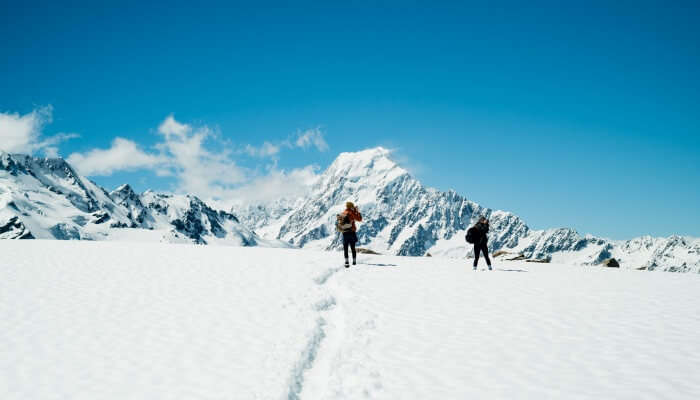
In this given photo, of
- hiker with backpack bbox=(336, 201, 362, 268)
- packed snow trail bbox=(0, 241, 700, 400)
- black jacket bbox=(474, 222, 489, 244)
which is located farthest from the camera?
black jacket bbox=(474, 222, 489, 244)

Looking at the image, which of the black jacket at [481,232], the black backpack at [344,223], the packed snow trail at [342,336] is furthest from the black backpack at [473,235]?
the black backpack at [344,223]

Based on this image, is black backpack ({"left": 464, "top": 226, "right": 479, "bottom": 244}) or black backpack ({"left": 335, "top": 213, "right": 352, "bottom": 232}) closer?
black backpack ({"left": 335, "top": 213, "right": 352, "bottom": 232})

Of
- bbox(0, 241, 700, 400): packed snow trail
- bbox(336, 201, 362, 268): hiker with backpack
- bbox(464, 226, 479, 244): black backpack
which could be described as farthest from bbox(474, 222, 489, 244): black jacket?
bbox(336, 201, 362, 268): hiker with backpack

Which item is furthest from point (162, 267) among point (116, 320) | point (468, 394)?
point (468, 394)

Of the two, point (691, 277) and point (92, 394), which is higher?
point (691, 277)

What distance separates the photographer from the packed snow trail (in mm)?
9180

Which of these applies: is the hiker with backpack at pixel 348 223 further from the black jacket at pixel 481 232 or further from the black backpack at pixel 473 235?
the black jacket at pixel 481 232

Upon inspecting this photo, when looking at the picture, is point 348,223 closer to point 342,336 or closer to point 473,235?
point 473,235

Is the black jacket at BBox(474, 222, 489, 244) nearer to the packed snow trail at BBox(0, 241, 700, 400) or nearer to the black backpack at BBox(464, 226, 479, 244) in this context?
the black backpack at BBox(464, 226, 479, 244)

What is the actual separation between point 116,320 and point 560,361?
12.8 m

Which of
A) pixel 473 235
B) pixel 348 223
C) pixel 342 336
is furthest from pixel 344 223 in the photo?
pixel 342 336

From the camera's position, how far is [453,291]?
55.7 ft

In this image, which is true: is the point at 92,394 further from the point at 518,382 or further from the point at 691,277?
the point at 691,277

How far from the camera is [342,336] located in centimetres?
1219
